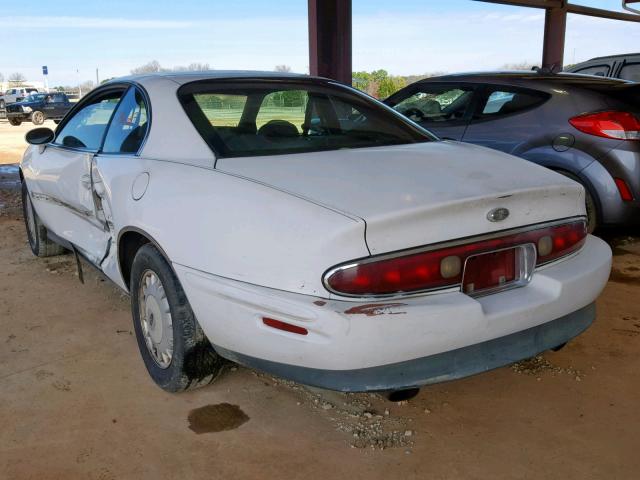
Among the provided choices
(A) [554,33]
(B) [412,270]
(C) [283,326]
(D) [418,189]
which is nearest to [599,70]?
(A) [554,33]

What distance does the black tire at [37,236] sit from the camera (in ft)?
14.4

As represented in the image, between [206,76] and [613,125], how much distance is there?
3073 mm

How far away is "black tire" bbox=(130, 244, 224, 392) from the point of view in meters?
2.37

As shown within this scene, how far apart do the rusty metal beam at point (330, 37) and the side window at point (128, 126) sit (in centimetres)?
591

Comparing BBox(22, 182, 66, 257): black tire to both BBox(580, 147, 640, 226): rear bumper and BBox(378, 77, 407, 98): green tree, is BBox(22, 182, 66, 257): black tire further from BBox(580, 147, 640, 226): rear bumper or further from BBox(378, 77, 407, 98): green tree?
BBox(378, 77, 407, 98): green tree

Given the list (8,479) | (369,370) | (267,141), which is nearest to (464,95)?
(267,141)

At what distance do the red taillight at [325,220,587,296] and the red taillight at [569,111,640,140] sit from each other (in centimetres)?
269

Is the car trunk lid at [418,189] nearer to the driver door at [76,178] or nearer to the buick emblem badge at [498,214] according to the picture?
the buick emblem badge at [498,214]

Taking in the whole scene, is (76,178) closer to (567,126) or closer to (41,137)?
(41,137)

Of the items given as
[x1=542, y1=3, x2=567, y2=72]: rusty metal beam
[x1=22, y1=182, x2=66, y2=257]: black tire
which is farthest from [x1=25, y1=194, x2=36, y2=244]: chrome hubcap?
[x1=542, y1=3, x2=567, y2=72]: rusty metal beam

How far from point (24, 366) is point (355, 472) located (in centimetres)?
177

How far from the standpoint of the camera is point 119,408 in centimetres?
252

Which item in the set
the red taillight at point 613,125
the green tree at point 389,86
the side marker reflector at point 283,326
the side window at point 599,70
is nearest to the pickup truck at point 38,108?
the green tree at point 389,86

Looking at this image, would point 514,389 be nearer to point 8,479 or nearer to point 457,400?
point 457,400
